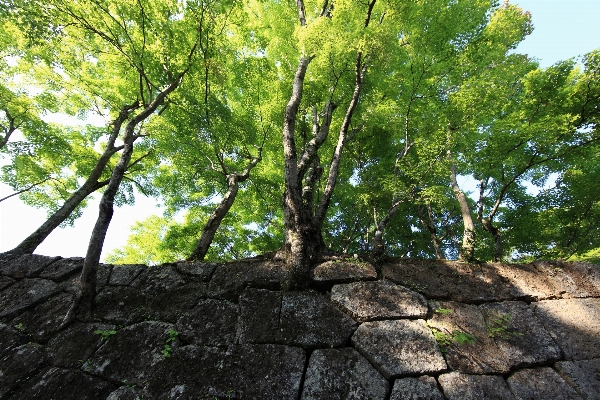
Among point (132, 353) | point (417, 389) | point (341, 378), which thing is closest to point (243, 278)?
point (132, 353)

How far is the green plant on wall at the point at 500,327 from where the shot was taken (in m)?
3.75

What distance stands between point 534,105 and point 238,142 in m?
8.04

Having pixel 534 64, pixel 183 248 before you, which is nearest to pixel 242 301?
pixel 183 248

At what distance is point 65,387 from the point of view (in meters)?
3.64

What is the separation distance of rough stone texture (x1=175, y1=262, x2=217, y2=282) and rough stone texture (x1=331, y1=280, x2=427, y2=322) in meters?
2.28

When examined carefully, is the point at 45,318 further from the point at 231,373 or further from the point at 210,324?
the point at 231,373

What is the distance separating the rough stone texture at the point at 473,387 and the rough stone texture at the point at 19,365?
557 centimetres

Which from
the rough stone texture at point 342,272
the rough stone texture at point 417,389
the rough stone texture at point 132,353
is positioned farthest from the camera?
the rough stone texture at point 342,272

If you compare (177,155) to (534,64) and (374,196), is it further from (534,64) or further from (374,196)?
(534,64)

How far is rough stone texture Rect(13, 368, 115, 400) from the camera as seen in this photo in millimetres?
3551

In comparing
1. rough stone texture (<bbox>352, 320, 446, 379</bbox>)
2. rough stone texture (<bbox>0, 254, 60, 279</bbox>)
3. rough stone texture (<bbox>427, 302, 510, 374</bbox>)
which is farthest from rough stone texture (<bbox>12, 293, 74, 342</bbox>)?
rough stone texture (<bbox>427, 302, 510, 374</bbox>)

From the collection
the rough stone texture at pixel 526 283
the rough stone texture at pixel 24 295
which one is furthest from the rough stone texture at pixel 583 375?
the rough stone texture at pixel 24 295

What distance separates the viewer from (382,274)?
4504 mm

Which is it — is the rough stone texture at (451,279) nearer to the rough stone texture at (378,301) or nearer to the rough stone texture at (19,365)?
the rough stone texture at (378,301)
